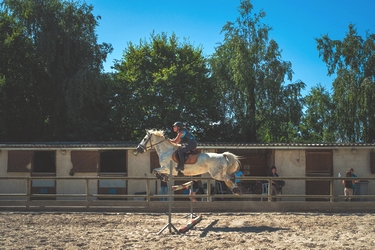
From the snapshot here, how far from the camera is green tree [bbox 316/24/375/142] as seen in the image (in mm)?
27953

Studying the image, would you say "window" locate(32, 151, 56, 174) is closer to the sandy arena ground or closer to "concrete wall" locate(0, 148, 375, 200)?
"concrete wall" locate(0, 148, 375, 200)

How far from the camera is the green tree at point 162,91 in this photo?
2775 centimetres

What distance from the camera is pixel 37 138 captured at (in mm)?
29531

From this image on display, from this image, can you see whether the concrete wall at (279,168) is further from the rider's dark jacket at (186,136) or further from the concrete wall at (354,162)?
the rider's dark jacket at (186,136)

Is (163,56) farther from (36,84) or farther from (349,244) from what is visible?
(349,244)

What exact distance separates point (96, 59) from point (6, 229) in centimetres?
2157

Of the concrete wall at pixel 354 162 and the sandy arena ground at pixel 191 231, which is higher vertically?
the concrete wall at pixel 354 162

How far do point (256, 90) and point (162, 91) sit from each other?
6250mm

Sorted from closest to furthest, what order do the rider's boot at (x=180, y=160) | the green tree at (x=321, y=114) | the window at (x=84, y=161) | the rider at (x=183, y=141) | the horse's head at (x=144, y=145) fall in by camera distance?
1. the rider at (x=183, y=141)
2. the rider's boot at (x=180, y=160)
3. the horse's head at (x=144, y=145)
4. the window at (x=84, y=161)
5. the green tree at (x=321, y=114)

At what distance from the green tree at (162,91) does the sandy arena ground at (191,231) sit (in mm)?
14878

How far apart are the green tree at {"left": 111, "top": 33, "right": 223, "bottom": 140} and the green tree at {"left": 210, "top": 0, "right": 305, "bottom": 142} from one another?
1257 mm

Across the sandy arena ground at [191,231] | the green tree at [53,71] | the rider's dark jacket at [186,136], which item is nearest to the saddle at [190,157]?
the rider's dark jacket at [186,136]

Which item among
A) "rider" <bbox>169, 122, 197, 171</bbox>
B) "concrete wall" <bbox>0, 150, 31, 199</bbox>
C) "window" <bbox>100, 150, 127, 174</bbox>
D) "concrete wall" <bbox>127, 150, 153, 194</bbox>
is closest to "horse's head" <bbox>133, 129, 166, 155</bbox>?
"rider" <bbox>169, 122, 197, 171</bbox>

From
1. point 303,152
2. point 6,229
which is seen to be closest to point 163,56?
point 303,152
